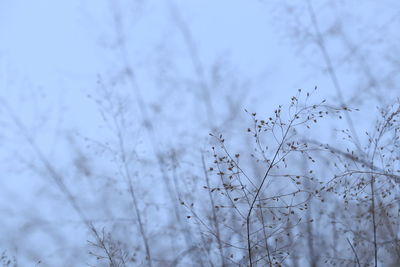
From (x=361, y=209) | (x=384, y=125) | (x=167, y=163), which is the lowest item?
(x=384, y=125)

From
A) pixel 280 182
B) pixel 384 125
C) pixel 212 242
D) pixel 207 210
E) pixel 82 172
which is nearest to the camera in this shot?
pixel 384 125

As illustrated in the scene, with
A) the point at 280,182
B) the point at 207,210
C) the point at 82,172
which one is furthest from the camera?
the point at 280,182

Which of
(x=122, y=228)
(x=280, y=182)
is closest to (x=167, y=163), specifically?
(x=122, y=228)

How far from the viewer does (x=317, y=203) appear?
4344 mm

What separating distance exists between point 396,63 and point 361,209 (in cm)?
168

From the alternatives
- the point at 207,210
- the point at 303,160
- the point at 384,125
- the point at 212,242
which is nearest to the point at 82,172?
the point at 207,210

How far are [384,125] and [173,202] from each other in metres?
2.01

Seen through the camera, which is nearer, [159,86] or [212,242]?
[212,242]

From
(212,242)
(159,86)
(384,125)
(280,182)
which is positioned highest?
(159,86)

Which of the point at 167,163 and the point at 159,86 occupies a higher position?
the point at 159,86

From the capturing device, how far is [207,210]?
3.61 meters

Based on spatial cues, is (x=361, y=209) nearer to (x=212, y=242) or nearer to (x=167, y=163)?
(x=212, y=242)

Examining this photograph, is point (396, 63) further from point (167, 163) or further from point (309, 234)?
point (167, 163)

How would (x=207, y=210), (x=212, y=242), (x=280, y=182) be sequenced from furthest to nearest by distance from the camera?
1. (x=280, y=182)
2. (x=207, y=210)
3. (x=212, y=242)
